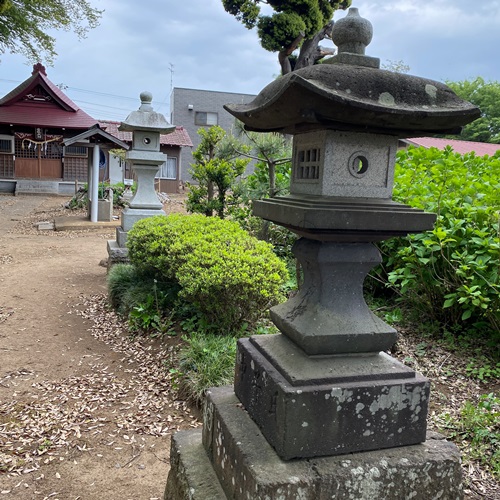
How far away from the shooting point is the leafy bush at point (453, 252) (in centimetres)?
402

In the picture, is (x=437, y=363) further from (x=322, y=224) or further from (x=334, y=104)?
(x=334, y=104)

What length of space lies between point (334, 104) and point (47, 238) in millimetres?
12127

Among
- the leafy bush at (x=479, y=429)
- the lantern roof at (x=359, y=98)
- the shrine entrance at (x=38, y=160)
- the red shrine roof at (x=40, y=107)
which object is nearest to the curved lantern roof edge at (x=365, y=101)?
the lantern roof at (x=359, y=98)

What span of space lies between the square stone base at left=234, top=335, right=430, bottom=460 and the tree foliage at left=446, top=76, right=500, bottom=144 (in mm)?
27179

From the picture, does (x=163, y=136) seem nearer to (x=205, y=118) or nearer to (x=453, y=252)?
(x=205, y=118)

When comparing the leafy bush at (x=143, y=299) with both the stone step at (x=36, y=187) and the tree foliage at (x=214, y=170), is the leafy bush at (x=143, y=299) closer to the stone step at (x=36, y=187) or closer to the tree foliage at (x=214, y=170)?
the tree foliage at (x=214, y=170)

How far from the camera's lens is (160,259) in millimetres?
5355

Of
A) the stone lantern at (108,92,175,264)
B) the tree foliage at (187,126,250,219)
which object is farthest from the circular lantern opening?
the stone lantern at (108,92,175,264)

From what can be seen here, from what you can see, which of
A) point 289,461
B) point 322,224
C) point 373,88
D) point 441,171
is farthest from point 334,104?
point 441,171

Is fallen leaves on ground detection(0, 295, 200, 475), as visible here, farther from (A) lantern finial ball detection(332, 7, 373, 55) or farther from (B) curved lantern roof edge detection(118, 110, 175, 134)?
(B) curved lantern roof edge detection(118, 110, 175, 134)

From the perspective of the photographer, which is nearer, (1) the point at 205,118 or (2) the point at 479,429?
(2) the point at 479,429

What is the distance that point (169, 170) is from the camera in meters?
27.1

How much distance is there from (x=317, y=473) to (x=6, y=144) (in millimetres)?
24537

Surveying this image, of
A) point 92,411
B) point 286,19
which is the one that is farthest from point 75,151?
point 92,411
